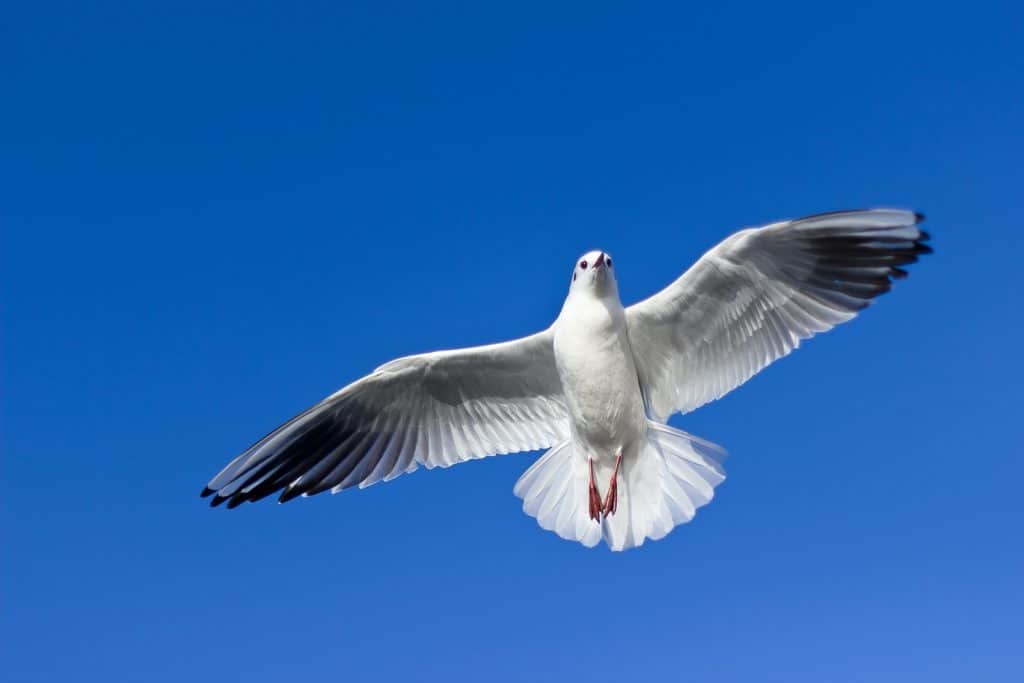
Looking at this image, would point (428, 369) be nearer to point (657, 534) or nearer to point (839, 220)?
point (657, 534)

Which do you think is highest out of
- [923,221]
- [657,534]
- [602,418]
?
[923,221]

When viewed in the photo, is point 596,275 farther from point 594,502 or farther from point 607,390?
point 594,502

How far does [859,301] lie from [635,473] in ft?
5.28

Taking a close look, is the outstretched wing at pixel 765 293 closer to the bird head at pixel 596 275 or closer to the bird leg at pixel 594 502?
the bird head at pixel 596 275

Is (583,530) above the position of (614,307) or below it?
below

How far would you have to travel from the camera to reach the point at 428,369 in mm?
8508

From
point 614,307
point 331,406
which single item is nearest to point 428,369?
point 331,406

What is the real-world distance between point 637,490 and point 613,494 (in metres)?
0.15

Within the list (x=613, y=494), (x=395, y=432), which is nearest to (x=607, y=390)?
(x=613, y=494)

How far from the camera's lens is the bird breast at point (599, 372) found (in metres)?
7.88

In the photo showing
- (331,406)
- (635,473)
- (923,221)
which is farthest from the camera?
(331,406)

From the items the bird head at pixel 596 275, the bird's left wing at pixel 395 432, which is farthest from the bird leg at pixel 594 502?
the bird head at pixel 596 275

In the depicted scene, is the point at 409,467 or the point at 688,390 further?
the point at 409,467

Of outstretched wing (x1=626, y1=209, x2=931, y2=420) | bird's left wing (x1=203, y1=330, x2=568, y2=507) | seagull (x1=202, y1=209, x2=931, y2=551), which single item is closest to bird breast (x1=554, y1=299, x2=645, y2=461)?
seagull (x1=202, y1=209, x2=931, y2=551)
